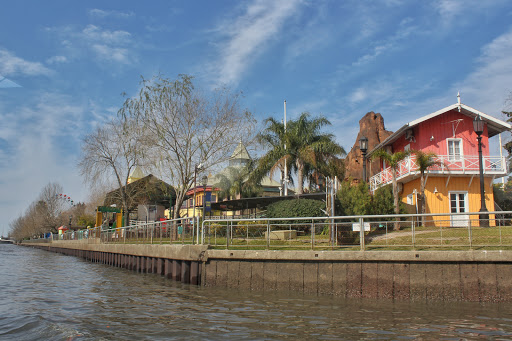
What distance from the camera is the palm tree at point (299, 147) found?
108 ft

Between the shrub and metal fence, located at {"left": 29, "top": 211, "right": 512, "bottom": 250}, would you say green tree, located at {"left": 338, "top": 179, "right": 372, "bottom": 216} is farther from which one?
metal fence, located at {"left": 29, "top": 211, "right": 512, "bottom": 250}

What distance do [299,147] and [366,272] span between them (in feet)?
73.2

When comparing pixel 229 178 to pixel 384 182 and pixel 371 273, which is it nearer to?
pixel 384 182

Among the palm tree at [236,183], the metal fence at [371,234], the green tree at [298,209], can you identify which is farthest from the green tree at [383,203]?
the palm tree at [236,183]

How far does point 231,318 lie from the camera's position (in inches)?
390

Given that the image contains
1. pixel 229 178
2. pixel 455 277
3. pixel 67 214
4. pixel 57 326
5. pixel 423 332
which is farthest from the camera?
pixel 67 214

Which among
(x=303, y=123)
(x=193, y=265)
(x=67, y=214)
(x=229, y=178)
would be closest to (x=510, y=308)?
(x=193, y=265)

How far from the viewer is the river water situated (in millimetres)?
8477

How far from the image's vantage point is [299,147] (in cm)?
3403

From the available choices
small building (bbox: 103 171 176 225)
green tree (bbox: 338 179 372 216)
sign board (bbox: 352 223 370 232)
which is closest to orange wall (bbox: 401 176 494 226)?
green tree (bbox: 338 179 372 216)

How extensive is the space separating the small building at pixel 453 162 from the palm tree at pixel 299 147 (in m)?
6.71

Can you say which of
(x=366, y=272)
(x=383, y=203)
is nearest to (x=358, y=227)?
(x=366, y=272)

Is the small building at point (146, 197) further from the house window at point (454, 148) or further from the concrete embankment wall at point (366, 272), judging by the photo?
the concrete embankment wall at point (366, 272)

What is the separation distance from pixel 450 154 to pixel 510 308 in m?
17.6
